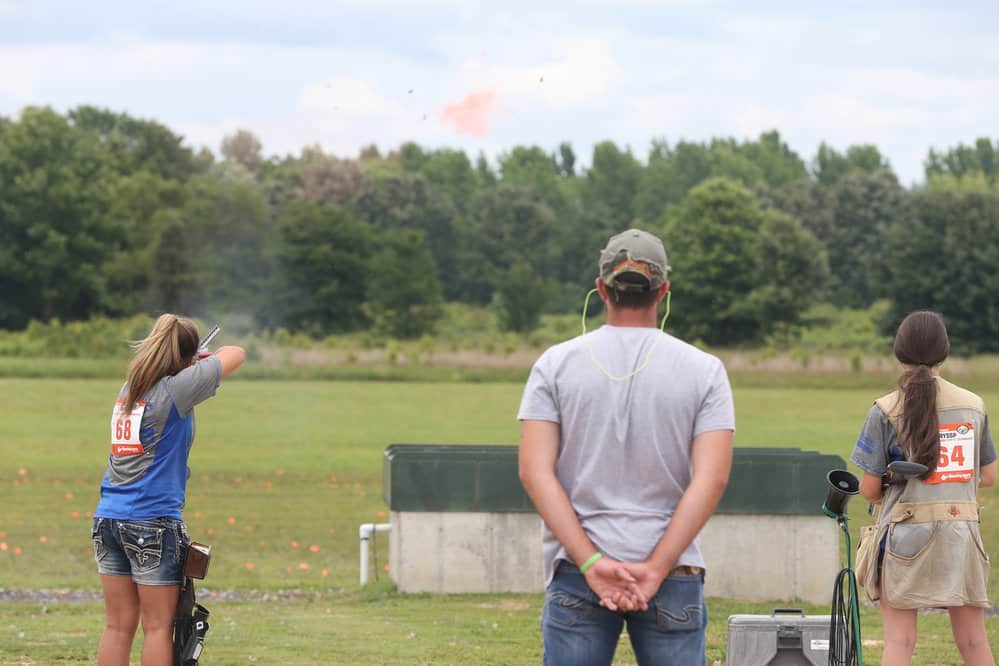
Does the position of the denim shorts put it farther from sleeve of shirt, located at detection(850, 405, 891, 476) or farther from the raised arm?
sleeve of shirt, located at detection(850, 405, 891, 476)

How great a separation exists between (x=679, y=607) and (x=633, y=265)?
1038mm

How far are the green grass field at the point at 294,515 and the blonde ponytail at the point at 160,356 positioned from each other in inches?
128

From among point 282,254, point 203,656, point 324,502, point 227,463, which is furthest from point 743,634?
point 282,254

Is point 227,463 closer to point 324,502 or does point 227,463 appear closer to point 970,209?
point 324,502

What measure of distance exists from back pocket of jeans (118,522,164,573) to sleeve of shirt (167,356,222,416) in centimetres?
50

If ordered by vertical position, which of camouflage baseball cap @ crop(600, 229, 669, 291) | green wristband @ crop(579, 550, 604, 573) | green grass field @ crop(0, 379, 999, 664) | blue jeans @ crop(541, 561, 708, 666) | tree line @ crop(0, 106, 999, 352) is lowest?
green grass field @ crop(0, 379, 999, 664)

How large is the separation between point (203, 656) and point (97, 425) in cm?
3267

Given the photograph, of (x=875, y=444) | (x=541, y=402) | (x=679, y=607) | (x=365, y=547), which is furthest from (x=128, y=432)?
(x=365, y=547)

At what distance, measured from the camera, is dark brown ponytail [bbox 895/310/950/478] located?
6316 mm

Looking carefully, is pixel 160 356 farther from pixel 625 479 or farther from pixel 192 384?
pixel 625 479

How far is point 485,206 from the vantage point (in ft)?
348

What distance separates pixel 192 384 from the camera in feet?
20.7

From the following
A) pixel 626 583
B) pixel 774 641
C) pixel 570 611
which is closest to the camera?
pixel 626 583

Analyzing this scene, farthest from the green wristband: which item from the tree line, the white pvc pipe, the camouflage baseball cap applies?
the tree line
